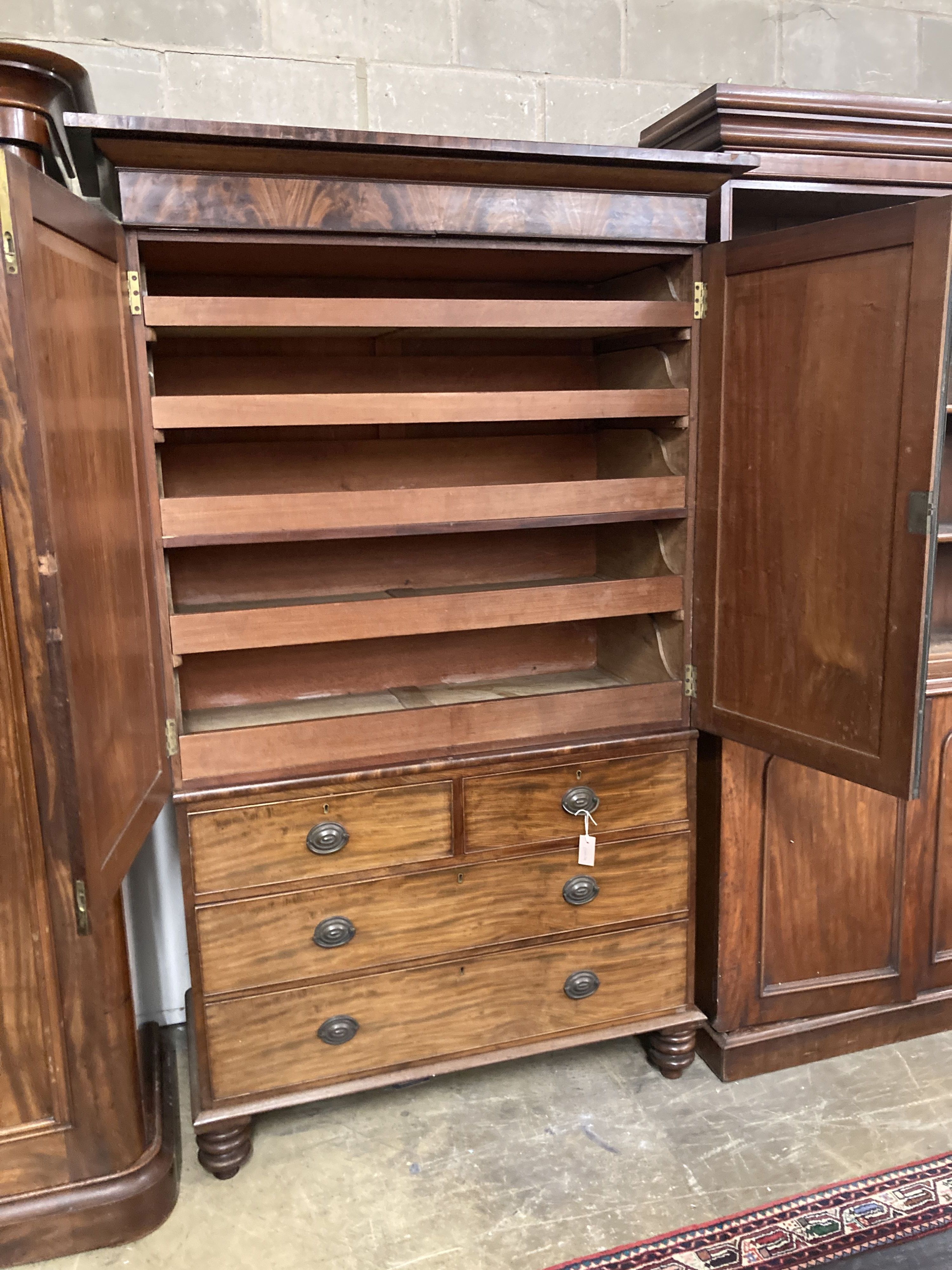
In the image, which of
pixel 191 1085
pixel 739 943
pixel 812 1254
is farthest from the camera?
pixel 739 943

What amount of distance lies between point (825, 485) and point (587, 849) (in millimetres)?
870

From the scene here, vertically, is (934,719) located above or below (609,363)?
below

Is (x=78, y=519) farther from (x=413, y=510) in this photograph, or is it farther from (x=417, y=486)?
(x=417, y=486)

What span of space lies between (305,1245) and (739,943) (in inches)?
41.3

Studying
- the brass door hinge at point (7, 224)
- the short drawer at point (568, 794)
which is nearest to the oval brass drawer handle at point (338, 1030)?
the short drawer at point (568, 794)

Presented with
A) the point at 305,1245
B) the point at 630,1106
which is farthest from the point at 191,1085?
the point at 630,1106

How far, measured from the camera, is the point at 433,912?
1945 mm

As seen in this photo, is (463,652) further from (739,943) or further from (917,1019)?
(917,1019)

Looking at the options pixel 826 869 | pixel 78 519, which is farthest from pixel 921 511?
pixel 78 519

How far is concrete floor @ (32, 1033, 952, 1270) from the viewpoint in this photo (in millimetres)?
1725

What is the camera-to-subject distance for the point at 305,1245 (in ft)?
5.67

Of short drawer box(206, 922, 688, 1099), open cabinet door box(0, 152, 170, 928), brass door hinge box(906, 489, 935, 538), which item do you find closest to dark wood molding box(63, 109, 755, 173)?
open cabinet door box(0, 152, 170, 928)

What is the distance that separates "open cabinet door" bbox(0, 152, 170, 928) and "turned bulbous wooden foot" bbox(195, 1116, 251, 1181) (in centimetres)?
66

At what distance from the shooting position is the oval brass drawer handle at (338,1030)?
1907 millimetres
